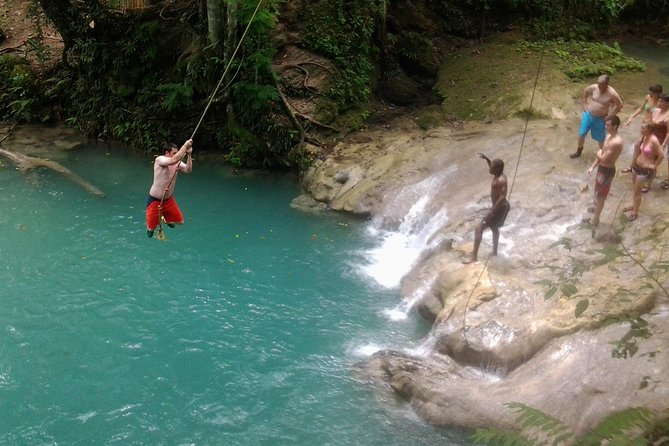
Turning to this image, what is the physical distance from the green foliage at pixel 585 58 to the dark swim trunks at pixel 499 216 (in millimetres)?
6649

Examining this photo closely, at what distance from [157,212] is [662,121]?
7.19 m

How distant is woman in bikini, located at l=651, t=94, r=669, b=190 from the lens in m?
8.75

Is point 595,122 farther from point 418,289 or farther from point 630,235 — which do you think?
point 418,289

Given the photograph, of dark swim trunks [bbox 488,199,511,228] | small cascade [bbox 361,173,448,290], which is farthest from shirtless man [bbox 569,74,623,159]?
small cascade [bbox 361,173,448,290]

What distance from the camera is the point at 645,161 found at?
8477 mm

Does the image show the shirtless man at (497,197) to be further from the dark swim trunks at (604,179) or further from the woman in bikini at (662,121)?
the woman in bikini at (662,121)

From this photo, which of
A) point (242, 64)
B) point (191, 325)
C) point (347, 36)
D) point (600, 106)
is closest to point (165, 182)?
point (191, 325)

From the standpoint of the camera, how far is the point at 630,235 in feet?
27.7

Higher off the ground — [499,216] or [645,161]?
[645,161]

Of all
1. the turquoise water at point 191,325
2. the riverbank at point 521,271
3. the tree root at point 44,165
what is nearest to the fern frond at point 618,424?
the riverbank at point 521,271

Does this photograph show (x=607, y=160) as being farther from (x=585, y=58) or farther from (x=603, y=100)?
(x=585, y=58)

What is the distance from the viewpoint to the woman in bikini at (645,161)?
8328 mm

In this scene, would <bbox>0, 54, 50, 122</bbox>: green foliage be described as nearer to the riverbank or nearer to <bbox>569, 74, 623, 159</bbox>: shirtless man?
the riverbank

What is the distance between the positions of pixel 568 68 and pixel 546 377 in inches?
371
